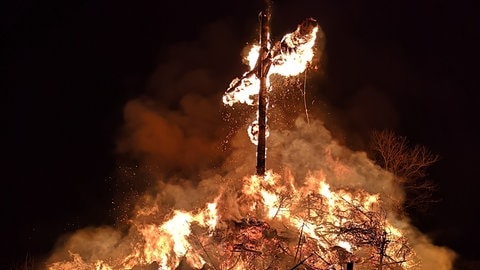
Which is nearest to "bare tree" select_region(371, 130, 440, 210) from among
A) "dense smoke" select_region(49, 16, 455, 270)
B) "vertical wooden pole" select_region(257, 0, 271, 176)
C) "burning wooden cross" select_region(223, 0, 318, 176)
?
"dense smoke" select_region(49, 16, 455, 270)

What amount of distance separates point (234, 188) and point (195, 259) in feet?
6.00

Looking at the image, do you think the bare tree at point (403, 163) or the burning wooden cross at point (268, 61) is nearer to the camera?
the burning wooden cross at point (268, 61)

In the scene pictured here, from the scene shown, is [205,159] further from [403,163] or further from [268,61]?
[268,61]

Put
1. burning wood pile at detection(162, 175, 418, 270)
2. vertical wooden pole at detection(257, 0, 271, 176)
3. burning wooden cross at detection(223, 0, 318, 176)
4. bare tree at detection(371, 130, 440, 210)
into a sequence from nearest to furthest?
burning wood pile at detection(162, 175, 418, 270) < burning wooden cross at detection(223, 0, 318, 176) < vertical wooden pole at detection(257, 0, 271, 176) < bare tree at detection(371, 130, 440, 210)

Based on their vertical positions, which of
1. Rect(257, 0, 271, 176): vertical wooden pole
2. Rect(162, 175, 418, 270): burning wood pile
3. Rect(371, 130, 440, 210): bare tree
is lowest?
Rect(162, 175, 418, 270): burning wood pile

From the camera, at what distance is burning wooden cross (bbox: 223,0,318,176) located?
396 inches

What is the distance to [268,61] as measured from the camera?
10.2 meters

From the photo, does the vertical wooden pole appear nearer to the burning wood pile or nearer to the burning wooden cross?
the burning wooden cross

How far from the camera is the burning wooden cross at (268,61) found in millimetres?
10070

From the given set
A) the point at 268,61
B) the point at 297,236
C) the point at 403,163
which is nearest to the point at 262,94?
the point at 268,61

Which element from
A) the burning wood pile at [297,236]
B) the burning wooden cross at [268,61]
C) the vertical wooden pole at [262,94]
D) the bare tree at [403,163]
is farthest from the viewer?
the bare tree at [403,163]

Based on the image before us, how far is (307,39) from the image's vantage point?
33.3 feet

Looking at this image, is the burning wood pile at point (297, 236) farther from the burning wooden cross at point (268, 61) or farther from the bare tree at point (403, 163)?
the bare tree at point (403, 163)

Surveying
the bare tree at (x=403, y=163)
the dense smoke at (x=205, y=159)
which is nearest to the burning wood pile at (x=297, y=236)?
the dense smoke at (x=205, y=159)
